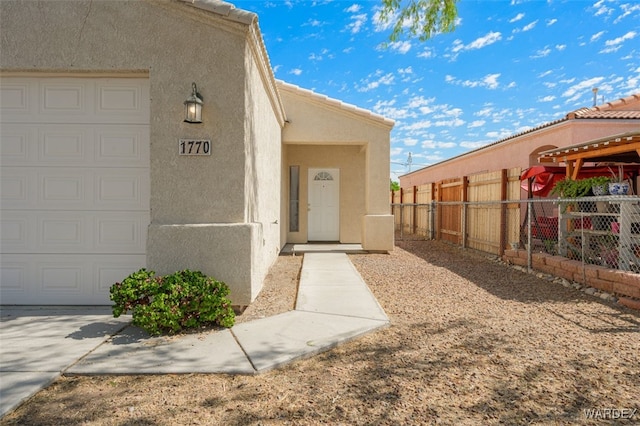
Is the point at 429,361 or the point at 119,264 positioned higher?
the point at 119,264

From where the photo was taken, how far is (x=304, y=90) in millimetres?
9719

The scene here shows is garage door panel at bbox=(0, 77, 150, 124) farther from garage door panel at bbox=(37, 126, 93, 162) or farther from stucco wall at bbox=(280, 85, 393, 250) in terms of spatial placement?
stucco wall at bbox=(280, 85, 393, 250)

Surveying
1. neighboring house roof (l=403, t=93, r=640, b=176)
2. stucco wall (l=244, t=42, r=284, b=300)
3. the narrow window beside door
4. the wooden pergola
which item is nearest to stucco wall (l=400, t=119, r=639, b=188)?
neighboring house roof (l=403, t=93, r=640, b=176)

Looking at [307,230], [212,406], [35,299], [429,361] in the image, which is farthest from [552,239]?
[35,299]

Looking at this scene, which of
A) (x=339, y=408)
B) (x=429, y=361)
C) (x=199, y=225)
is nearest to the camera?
(x=339, y=408)

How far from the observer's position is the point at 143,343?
11.7 feet

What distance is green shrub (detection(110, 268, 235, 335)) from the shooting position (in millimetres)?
3730

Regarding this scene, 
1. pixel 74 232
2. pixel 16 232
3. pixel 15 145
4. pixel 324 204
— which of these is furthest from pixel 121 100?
pixel 324 204

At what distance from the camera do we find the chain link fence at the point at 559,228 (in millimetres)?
5688

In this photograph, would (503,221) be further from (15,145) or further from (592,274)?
(15,145)

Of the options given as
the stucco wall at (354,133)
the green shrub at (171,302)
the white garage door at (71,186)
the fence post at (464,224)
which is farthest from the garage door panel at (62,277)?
the fence post at (464,224)

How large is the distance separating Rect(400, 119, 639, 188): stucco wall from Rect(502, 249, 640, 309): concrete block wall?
4.78m

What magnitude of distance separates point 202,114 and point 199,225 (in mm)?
1386

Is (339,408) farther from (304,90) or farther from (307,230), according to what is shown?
(307,230)
